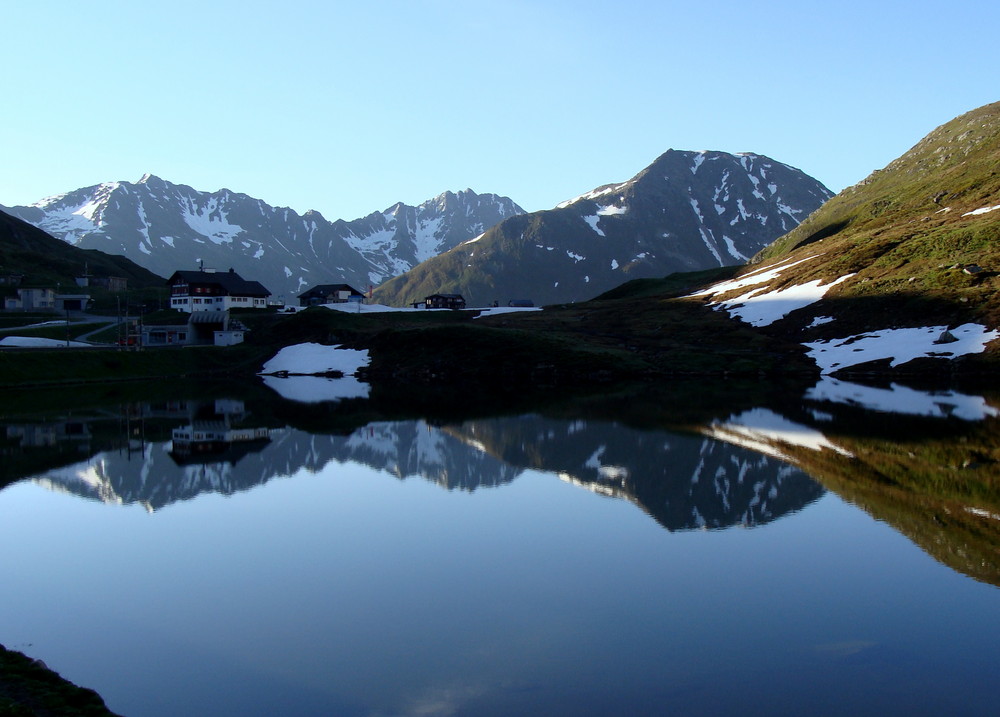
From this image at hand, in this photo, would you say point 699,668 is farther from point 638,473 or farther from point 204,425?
point 204,425

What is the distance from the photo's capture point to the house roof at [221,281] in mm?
155250

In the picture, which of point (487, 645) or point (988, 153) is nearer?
point (487, 645)

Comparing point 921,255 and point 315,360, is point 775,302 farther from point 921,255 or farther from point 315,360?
point 315,360

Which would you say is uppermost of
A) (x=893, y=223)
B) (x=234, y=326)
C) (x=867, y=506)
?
(x=893, y=223)

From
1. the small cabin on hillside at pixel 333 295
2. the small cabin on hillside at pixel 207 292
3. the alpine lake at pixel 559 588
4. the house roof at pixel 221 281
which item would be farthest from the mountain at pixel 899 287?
the small cabin on hillside at pixel 207 292

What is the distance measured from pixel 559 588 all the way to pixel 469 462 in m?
22.3

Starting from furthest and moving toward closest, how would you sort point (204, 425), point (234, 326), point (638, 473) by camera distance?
point (234, 326), point (204, 425), point (638, 473)

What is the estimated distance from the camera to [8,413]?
225 ft

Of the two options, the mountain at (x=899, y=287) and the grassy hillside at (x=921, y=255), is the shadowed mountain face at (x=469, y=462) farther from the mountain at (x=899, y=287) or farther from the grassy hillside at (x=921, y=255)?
the grassy hillside at (x=921, y=255)

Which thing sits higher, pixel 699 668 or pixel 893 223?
pixel 893 223

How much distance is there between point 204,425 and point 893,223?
145 metres

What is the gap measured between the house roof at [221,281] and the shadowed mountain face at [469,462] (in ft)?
328

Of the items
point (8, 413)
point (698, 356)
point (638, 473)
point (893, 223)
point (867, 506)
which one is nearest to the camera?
point (867, 506)

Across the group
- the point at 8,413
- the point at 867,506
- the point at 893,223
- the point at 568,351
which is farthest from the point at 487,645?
the point at 893,223
